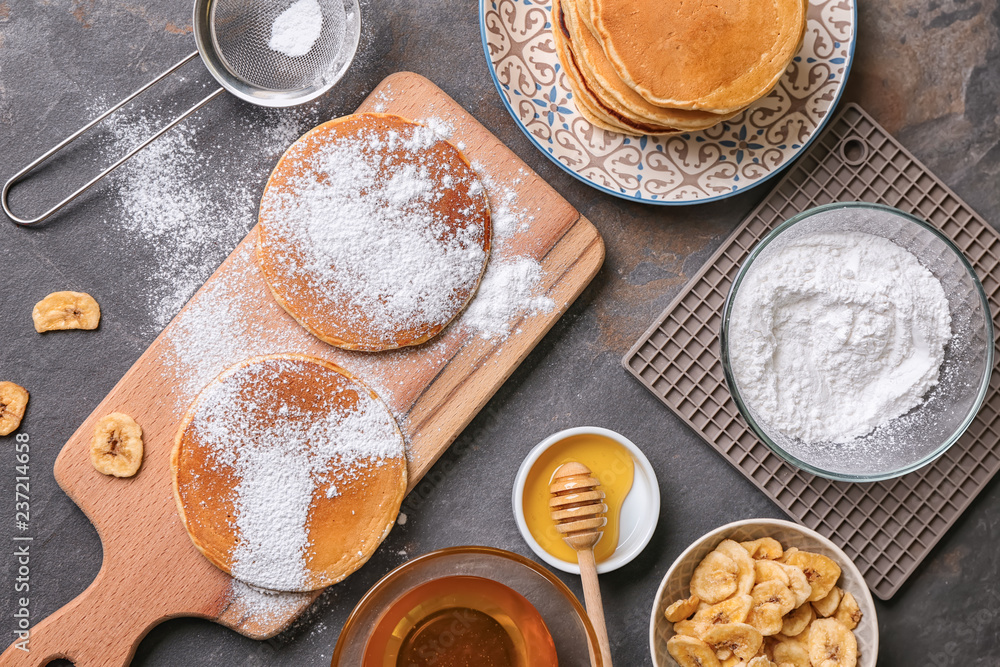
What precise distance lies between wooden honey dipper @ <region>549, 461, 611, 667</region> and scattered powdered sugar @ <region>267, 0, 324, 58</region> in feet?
4.09

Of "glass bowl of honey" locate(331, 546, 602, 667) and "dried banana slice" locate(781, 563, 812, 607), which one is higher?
"dried banana slice" locate(781, 563, 812, 607)

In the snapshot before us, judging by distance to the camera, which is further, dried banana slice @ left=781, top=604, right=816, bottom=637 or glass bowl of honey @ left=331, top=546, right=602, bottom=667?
dried banana slice @ left=781, top=604, right=816, bottom=637

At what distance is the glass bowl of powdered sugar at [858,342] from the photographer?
1.52 meters

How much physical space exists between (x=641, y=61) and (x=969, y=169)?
0.99 meters

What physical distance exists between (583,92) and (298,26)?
72 centimetres

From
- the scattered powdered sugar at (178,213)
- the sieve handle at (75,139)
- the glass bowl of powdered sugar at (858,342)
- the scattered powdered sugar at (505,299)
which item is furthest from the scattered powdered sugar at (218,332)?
→ the glass bowl of powdered sugar at (858,342)

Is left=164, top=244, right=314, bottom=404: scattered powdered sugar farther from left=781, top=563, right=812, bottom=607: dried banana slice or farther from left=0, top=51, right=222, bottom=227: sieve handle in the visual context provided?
left=781, top=563, right=812, bottom=607: dried banana slice

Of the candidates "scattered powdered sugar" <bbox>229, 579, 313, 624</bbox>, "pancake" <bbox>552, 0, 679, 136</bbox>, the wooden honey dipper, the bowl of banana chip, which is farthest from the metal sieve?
the bowl of banana chip

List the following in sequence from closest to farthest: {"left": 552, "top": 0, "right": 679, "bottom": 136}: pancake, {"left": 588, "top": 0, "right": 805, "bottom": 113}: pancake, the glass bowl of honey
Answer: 1. the glass bowl of honey
2. {"left": 588, "top": 0, "right": 805, "bottom": 113}: pancake
3. {"left": 552, "top": 0, "right": 679, "bottom": 136}: pancake

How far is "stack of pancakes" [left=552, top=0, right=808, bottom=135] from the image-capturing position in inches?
56.9

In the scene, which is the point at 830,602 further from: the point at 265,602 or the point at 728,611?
the point at 265,602

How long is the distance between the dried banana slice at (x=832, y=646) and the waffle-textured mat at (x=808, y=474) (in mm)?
189

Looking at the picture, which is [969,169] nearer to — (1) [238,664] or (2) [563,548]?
(2) [563,548]

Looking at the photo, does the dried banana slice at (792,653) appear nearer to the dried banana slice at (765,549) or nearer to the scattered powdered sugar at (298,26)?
the dried banana slice at (765,549)
